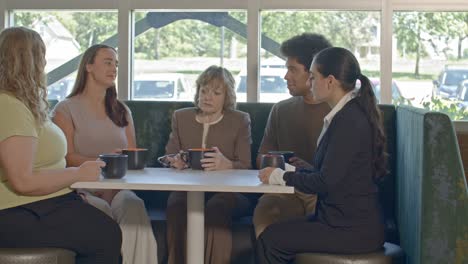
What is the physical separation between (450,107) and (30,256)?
101 inches

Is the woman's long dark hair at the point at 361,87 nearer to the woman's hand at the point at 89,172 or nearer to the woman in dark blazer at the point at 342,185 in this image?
the woman in dark blazer at the point at 342,185

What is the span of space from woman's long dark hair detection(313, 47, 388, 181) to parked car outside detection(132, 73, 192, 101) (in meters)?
1.61

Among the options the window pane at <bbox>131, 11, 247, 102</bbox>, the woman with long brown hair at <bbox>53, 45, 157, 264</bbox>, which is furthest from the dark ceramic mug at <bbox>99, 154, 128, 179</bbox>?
the window pane at <bbox>131, 11, 247, 102</bbox>

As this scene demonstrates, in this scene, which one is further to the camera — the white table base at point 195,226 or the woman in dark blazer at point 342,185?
the white table base at point 195,226

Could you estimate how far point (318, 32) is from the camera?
164 inches

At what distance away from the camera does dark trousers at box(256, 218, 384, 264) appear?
2.60 m

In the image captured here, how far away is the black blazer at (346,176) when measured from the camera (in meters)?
2.55

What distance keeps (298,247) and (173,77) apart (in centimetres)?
189

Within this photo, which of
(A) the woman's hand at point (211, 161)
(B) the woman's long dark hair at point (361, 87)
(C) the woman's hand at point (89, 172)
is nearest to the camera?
(C) the woman's hand at point (89, 172)

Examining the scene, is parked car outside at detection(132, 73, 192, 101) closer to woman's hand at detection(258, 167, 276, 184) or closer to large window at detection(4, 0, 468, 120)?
large window at detection(4, 0, 468, 120)

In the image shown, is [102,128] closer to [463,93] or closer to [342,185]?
[342,185]

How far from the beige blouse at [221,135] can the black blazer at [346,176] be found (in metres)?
0.77

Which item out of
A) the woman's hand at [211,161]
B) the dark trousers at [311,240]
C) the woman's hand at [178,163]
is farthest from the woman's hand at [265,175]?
the woman's hand at [178,163]

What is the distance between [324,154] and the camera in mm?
2645
